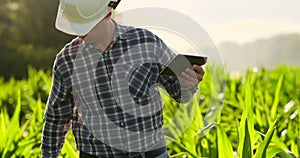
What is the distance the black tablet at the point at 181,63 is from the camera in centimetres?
126

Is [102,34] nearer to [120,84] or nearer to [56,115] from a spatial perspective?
[120,84]

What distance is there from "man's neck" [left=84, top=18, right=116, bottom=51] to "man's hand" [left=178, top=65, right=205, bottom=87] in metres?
0.20

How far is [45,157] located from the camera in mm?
1531

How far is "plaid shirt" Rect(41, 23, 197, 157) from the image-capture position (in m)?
1.32

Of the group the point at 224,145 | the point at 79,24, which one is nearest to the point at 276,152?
the point at 224,145

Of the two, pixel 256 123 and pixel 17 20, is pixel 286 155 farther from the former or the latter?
pixel 17 20

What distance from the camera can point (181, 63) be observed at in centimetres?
128

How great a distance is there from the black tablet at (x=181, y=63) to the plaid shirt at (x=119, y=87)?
19 millimetres

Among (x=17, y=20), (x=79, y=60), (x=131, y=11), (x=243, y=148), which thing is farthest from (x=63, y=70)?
(x=17, y=20)

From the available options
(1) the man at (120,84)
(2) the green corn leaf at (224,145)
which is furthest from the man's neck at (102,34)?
(2) the green corn leaf at (224,145)

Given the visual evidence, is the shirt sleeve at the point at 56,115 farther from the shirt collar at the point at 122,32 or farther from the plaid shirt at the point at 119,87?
the shirt collar at the point at 122,32

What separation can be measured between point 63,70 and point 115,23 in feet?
0.57

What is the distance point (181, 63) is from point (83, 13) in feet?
0.83

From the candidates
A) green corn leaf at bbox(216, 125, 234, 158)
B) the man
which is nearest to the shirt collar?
the man
